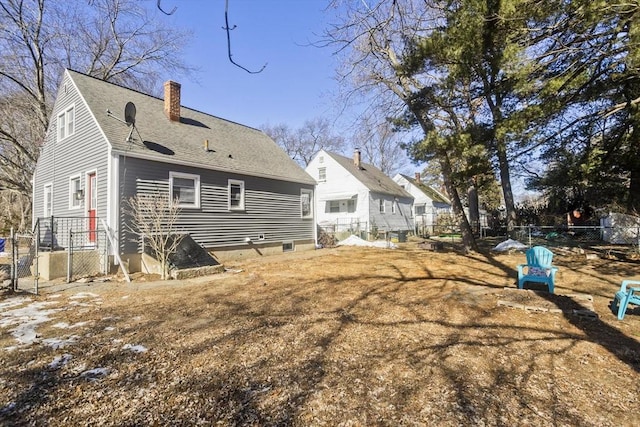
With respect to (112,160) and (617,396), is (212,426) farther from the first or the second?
(112,160)

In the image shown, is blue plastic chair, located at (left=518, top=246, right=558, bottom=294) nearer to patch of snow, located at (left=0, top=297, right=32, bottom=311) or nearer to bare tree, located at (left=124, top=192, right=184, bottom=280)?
bare tree, located at (left=124, top=192, right=184, bottom=280)

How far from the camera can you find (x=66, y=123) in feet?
41.3

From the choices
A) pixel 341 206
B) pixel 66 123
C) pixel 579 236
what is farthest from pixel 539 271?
pixel 341 206

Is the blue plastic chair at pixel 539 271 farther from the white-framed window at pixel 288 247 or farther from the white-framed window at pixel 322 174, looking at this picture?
the white-framed window at pixel 322 174

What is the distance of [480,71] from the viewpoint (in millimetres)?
9812

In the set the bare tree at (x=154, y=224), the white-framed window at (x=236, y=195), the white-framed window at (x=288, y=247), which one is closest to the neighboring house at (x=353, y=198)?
the white-framed window at (x=288, y=247)

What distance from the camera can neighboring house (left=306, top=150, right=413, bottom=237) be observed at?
80.3 feet

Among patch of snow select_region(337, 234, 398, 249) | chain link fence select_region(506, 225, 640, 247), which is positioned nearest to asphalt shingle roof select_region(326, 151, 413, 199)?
patch of snow select_region(337, 234, 398, 249)

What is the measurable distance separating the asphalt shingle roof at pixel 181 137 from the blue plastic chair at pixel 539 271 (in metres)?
9.82

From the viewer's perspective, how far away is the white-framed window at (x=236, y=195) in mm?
13398

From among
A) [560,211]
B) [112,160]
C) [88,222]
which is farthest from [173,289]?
[560,211]

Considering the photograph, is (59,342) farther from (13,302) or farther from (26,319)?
(13,302)

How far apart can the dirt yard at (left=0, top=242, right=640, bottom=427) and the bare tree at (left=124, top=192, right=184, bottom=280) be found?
2.56 metres

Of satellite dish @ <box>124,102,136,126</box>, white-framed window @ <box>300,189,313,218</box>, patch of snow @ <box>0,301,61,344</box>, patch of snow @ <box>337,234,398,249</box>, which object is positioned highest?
satellite dish @ <box>124,102,136,126</box>
